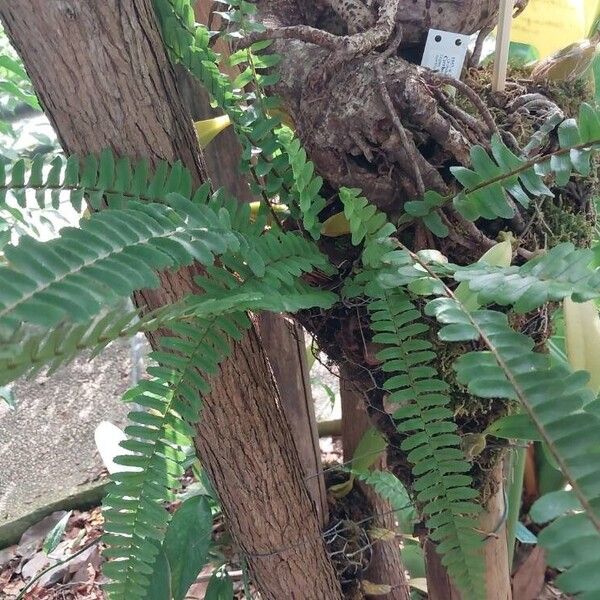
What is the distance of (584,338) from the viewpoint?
0.61 meters

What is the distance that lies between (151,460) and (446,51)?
55 cm

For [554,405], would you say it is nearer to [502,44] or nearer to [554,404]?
[554,404]

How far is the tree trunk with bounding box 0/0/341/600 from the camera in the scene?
0.56m

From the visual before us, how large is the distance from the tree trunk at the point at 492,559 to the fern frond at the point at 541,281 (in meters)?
0.37

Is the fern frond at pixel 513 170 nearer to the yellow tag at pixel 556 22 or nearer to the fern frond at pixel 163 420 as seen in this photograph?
the fern frond at pixel 163 420

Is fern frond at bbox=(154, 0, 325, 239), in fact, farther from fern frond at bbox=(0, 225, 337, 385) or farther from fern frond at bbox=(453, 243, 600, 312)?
fern frond at bbox=(453, 243, 600, 312)

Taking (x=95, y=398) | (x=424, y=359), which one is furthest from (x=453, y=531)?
(x=95, y=398)

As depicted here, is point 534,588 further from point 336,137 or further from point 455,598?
point 336,137

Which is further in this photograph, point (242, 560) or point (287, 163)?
point (242, 560)

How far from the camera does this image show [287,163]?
0.63 metres

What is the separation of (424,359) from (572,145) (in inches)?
9.3

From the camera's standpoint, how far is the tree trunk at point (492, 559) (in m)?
0.76

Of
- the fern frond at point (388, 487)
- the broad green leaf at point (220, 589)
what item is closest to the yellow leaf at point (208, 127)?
the fern frond at point (388, 487)

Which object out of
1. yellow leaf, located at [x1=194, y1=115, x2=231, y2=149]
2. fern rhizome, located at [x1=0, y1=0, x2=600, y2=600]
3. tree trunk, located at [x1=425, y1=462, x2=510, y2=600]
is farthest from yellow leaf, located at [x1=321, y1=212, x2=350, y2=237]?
tree trunk, located at [x1=425, y1=462, x2=510, y2=600]
